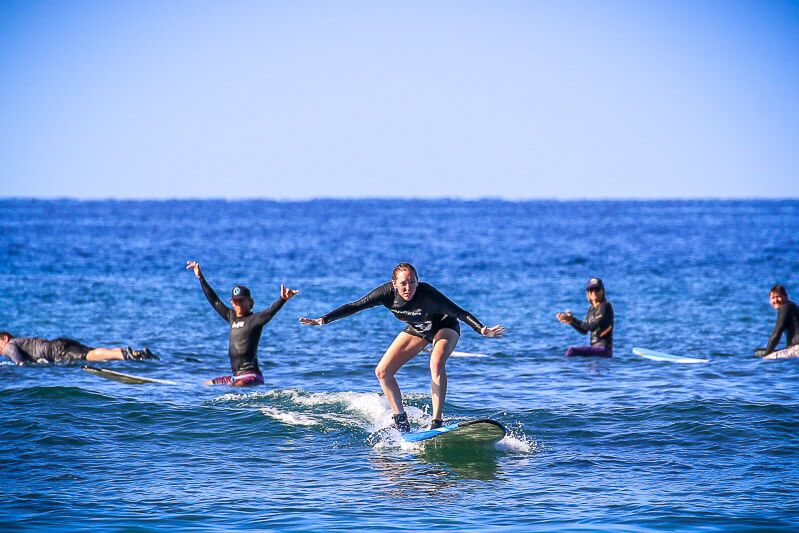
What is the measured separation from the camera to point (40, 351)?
807 inches

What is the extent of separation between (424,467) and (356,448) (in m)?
1.31

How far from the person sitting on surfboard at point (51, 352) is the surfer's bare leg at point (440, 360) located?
9.30m

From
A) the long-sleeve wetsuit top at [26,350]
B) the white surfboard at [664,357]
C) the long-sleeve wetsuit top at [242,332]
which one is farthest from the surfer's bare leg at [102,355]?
the white surfboard at [664,357]

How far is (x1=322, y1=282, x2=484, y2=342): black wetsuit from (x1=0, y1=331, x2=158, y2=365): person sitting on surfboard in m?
8.80

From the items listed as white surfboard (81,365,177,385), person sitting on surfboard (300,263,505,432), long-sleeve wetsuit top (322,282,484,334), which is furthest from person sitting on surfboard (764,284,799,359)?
white surfboard (81,365,177,385)

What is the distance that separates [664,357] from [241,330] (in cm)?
940

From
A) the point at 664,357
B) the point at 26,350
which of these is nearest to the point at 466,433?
the point at 664,357

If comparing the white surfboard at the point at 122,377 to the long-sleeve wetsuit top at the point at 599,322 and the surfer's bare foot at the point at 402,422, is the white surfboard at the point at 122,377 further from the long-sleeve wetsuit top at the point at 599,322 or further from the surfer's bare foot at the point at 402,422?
the long-sleeve wetsuit top at the point at 599,322

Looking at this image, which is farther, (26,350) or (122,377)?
(26,350)

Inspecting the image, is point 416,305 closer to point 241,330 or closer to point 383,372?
point 383,372

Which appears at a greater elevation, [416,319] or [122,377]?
[416,319]

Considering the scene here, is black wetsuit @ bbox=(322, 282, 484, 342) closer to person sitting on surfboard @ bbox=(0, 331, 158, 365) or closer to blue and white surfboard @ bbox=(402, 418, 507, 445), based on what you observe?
blue and white surfboard @ bbox=(402, 418, 507, 445)

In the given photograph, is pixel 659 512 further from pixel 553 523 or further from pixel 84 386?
pixel 84 386

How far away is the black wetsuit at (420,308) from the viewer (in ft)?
43.6
